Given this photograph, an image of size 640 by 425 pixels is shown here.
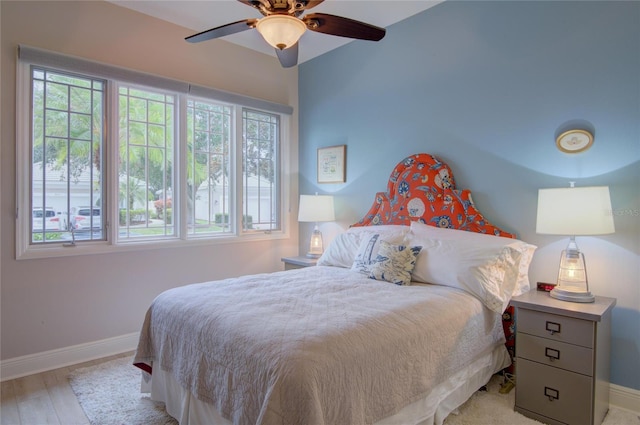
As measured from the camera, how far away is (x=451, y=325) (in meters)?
1.91

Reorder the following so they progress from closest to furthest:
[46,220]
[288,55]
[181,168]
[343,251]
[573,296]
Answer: [573,296]
[288,55]
[46,220]
[343,251]
[181,168]

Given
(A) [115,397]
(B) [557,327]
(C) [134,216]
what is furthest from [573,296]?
(C) [134,216]

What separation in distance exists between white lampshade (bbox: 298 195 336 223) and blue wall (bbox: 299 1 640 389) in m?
0.20

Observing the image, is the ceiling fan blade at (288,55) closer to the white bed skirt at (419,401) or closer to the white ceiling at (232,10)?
the white ceiling at (232,10)

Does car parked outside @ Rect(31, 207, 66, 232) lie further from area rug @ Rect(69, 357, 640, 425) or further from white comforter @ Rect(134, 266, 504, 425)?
white comforter @ Rect(134, 266, 504, 425)

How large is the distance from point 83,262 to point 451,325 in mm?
2722

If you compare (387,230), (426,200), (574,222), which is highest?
(426,200)

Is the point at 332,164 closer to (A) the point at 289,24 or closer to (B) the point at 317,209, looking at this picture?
(B) the point at 317,209

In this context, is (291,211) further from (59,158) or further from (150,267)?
(59,158)

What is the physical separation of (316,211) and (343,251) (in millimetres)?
743

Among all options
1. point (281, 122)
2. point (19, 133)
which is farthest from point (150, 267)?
point (281, 122)

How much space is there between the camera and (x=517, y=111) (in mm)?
2607

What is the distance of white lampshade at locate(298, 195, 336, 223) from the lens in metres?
3.71

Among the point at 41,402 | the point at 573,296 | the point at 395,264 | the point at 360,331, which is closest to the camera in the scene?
the point at 360,331
